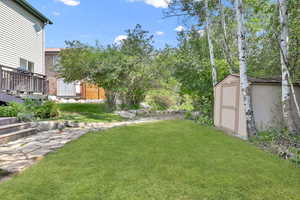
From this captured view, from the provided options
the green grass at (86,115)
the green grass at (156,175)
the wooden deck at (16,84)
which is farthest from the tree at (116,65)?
the green grass at (156,175)

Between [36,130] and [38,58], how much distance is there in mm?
6973

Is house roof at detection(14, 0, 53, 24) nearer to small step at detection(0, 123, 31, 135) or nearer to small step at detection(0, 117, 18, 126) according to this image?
small step at detection(0, 117, 18, 126)

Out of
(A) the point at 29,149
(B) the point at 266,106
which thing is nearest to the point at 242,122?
(B) the point at 266,106

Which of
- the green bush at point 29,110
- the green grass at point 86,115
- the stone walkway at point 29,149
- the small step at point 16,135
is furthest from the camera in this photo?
the green grass at point 86,115

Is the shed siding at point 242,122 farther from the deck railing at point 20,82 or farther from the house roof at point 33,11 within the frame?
the house roof at point 33,11

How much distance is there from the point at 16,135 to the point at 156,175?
4213 millimetres

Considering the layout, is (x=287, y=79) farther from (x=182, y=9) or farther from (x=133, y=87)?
(x=133, y=87)

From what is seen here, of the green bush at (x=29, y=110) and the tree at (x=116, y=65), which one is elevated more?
the tree at (x=116, y=65)

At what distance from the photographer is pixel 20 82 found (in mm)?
7625

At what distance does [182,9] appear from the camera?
30.7 feet

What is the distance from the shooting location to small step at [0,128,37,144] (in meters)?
4.64

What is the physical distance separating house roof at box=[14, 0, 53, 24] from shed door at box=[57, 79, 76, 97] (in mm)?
6072

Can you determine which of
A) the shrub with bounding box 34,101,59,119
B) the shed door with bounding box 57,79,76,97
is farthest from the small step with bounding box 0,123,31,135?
the shed door with bounding box 57,79,76,97

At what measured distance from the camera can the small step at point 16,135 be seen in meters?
4.64
